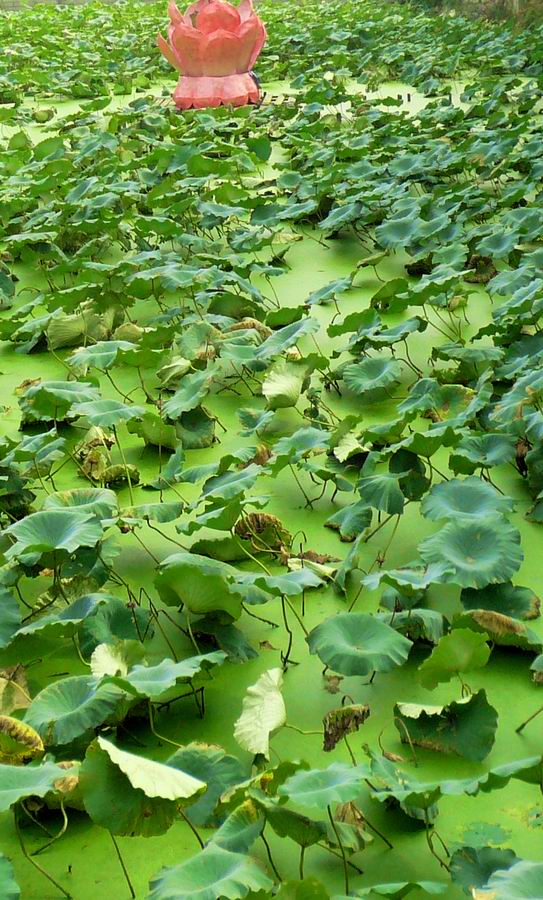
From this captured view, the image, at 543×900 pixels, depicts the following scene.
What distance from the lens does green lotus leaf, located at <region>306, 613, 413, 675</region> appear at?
171cm

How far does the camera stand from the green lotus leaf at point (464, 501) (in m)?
2.06

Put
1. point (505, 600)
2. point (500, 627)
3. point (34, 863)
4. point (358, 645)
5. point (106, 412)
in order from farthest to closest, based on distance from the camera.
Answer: point (106, 412), point (505, 600), point (500, 627), point (358, 645), point (34, 863)

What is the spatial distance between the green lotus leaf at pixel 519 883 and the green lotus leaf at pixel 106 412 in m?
1.45

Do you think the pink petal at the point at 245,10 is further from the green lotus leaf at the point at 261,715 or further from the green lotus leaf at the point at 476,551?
the green lotus leaf at the point at 261,715

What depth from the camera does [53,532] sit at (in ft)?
6.62

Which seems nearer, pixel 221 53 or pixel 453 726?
pixel 453 726

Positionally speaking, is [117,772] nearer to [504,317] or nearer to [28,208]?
[504,317]

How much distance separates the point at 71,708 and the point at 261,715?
0.28 metres

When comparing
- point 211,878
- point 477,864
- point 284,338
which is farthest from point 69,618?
point 284,338

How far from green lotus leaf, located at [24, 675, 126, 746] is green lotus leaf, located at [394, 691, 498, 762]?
A: 43cm

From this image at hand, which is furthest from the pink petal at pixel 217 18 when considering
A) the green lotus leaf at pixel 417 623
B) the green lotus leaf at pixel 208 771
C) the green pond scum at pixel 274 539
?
the green lotus leaf at pixel 208 771

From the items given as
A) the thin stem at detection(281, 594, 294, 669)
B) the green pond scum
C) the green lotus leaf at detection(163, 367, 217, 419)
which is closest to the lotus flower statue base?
the green pond scum

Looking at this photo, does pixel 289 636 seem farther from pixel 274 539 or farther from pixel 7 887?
pixel 7 887

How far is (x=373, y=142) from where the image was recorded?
5340 mm
